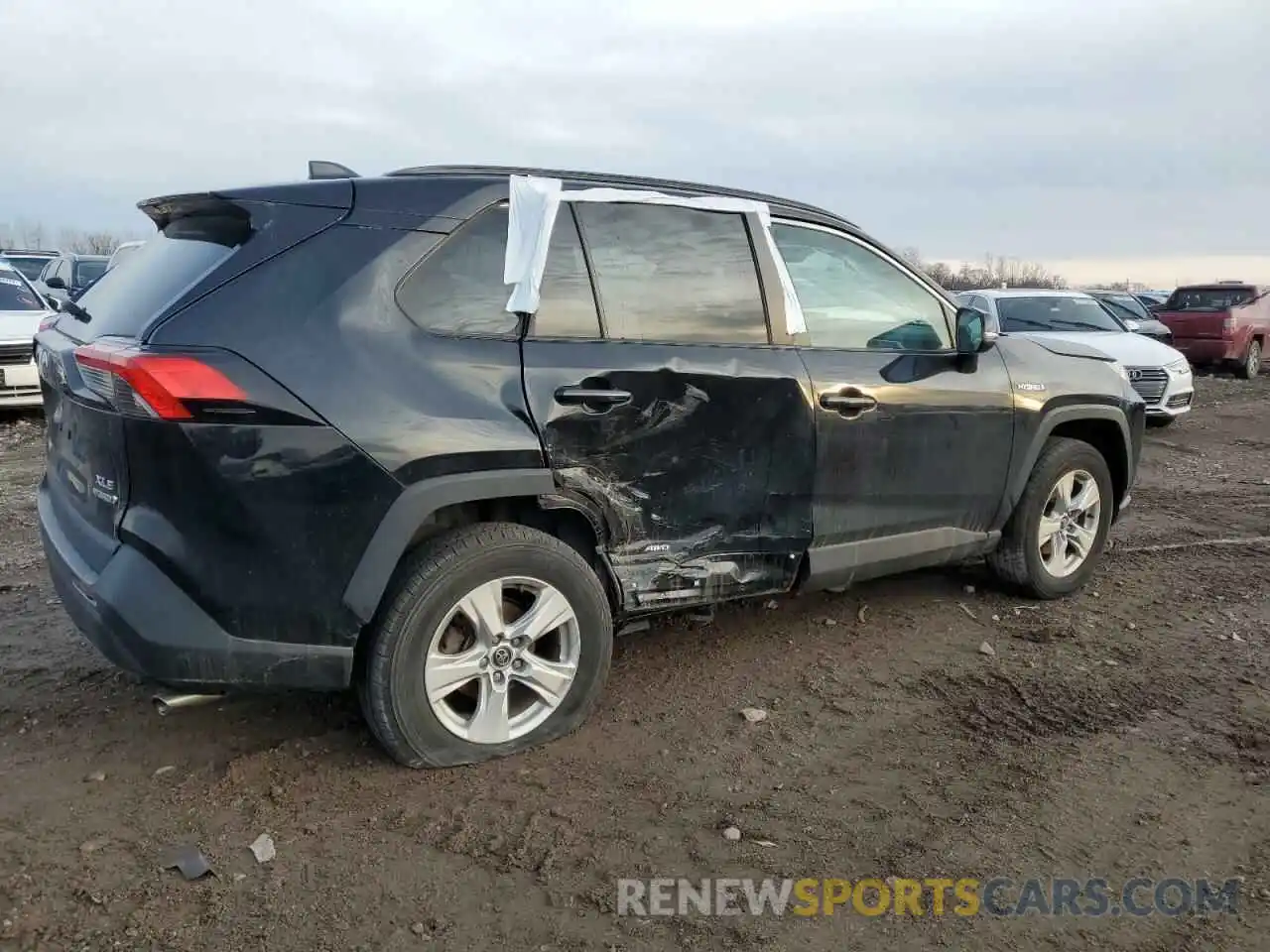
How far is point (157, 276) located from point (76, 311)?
59cm

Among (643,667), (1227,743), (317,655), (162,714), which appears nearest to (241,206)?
(317,655)

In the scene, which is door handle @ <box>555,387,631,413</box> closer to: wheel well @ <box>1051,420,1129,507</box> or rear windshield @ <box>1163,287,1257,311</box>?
wheel well @ <box>1051,420,1129,507</box>

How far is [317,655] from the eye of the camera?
115 inches

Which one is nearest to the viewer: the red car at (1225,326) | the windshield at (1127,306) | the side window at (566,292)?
the side window at (566,292)

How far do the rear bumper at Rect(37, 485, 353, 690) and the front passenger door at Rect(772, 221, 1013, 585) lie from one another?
77.6 inches

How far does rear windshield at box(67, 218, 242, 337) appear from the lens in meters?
2.90

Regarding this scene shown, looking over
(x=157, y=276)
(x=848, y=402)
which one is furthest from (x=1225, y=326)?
(x=157, y=276)

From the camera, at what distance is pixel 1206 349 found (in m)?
17.4

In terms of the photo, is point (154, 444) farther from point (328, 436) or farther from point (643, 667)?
point (643, 667)

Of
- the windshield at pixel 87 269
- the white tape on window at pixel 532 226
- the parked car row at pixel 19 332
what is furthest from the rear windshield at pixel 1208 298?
the windshield at pixel 87 269

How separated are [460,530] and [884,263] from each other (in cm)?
228

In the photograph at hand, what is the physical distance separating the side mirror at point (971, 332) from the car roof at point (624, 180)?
622 mm

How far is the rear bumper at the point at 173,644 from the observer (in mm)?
2746

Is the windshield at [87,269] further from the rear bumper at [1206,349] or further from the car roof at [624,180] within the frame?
the rear bumper at [1206,349]
